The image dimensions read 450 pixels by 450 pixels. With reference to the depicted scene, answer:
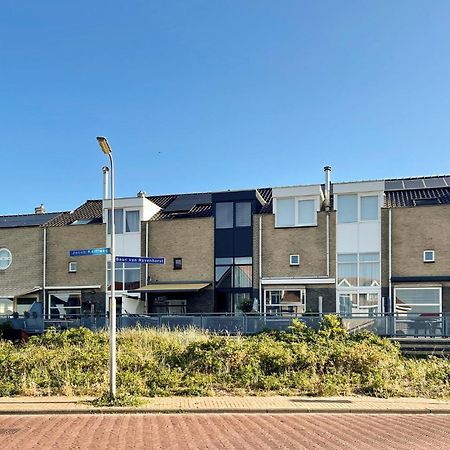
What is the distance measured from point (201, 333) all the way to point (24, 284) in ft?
53.7

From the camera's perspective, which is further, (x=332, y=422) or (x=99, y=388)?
(x=99, y=388)

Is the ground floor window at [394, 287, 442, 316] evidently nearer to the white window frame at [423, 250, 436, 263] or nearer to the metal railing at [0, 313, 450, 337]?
the white window frame at [423, 250, 436, 263]

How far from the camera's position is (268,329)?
66.1ft

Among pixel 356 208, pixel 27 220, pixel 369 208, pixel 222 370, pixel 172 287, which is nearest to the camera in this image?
pixel 222 370

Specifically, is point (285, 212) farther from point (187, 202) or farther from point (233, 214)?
point (187, 202)

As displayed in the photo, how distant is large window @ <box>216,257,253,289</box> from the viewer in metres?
29.0

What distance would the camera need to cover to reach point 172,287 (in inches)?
1132

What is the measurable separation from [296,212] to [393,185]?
6816 millimetres

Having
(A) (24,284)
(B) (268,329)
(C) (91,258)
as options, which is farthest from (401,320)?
(A) (24,284)

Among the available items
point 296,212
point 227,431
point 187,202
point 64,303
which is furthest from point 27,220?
point 227,431

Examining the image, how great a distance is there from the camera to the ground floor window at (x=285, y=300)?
91.6 ft

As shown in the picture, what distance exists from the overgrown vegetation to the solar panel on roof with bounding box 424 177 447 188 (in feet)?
51.5

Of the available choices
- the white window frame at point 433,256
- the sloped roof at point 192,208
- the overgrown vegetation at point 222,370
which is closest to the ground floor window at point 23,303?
the sloped roof at point 192,208

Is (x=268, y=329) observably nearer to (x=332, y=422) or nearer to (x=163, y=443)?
(x=332, y=422)
